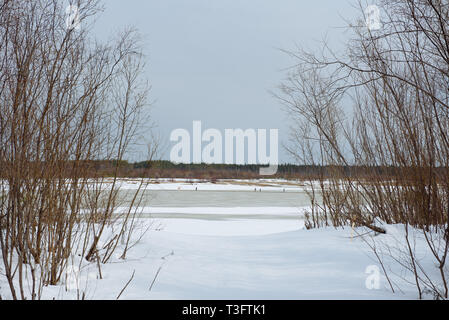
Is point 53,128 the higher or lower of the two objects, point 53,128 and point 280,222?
the higher

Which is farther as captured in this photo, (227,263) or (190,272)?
(227,263)

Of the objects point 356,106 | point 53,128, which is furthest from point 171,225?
point 53,128

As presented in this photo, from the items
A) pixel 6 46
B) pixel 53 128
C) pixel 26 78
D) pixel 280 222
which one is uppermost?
pixel 6 46

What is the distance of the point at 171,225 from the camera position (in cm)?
930

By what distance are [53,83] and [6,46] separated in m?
0.40

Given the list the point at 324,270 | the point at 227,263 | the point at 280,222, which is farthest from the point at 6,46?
the point at 280,222

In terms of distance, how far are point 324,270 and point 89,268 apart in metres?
2.56

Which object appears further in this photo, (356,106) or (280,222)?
(280,222)

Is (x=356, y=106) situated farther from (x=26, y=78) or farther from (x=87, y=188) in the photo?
(x=26, y=78)

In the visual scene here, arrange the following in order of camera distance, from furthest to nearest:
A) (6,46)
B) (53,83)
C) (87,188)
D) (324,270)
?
(324,270) < (87,188) < (53,83) < (6,46)

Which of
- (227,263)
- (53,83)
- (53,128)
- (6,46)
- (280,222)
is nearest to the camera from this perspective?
(6,46)

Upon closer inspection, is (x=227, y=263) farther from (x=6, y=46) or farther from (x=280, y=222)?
(x=280, y=222)

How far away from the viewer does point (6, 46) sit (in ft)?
8.36

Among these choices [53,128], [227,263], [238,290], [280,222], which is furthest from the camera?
[280,222]
